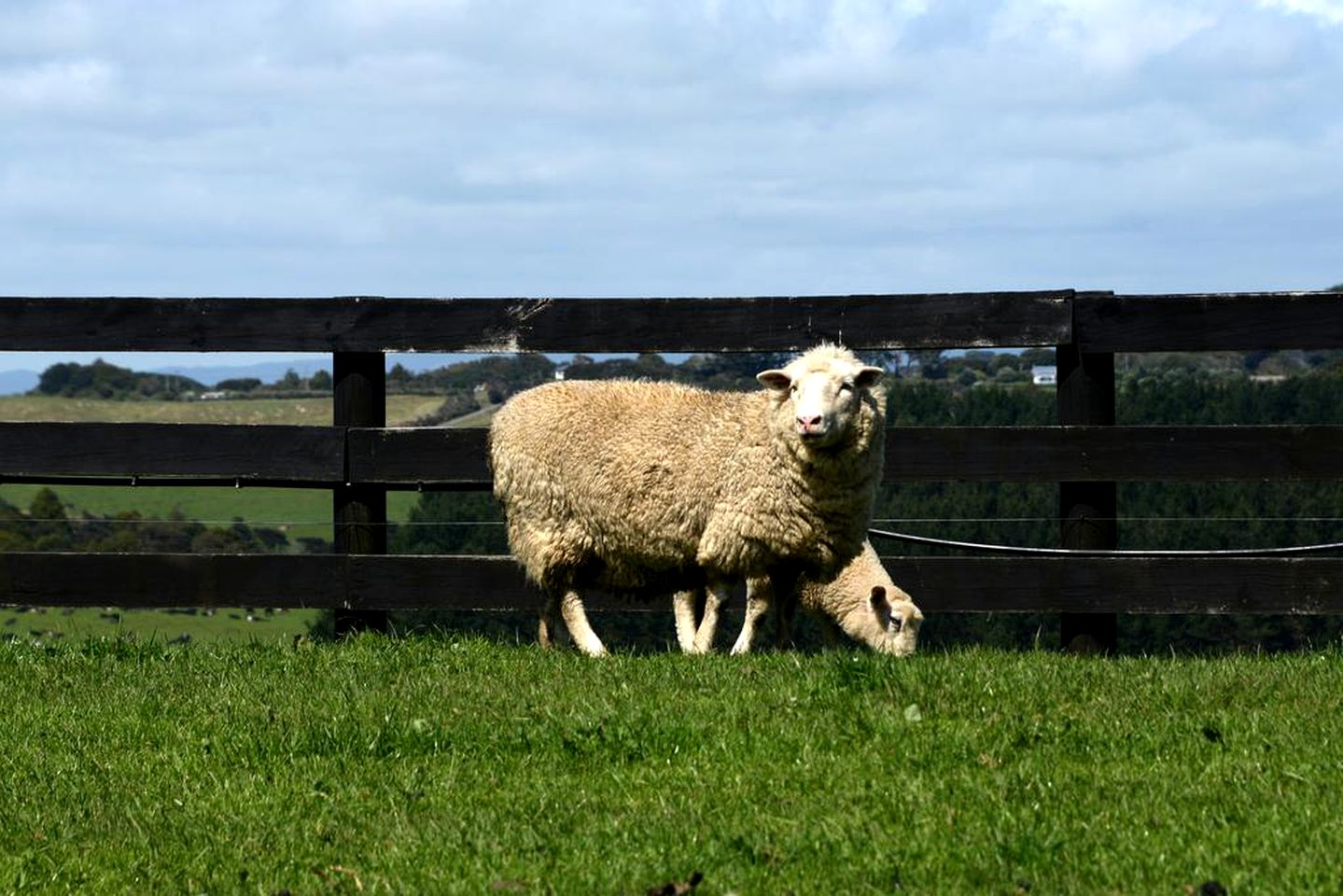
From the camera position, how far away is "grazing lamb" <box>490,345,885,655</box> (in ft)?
29.1

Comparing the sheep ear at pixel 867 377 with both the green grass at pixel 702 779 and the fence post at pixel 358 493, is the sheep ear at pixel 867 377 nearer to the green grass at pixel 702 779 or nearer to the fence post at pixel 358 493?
the green grass at pixel 702 779

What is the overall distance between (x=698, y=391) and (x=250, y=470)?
2590 mm

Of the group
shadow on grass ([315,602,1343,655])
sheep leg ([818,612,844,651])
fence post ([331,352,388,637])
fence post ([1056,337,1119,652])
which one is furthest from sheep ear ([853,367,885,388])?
shadow on grass ([315,602,1343,655])

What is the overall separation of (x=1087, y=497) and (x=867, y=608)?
229 cm

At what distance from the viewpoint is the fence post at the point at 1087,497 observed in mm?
9648

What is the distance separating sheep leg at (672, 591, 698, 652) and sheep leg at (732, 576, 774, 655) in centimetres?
33

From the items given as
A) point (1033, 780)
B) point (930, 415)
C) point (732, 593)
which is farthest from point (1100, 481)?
point (930, 415)

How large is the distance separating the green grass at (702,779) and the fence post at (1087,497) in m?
→ 1.98

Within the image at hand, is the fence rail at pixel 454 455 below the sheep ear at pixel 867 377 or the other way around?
below

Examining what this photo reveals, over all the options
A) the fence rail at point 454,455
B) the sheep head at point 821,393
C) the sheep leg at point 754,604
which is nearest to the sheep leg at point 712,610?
the sheep leg at point 754,604

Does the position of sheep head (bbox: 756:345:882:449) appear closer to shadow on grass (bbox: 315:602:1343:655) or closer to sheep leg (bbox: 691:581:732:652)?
sheep leg (bbox: 691:581:732:652)

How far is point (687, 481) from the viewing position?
29.8 feet

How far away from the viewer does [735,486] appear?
895 centimetres

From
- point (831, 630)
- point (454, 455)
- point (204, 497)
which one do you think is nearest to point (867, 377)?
point (454, 455)
